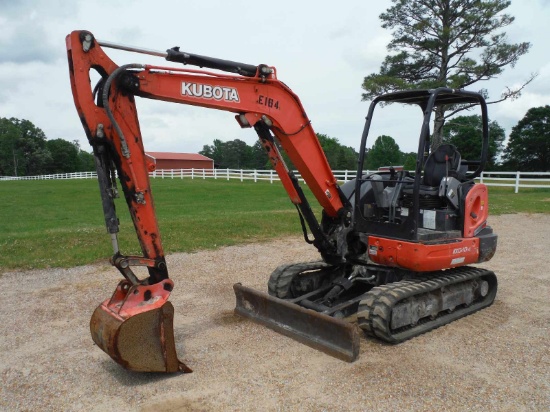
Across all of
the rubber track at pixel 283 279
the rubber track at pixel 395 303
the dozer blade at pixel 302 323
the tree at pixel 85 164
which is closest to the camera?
the dozer blade at pixel 302 323

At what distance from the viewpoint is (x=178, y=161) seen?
2724 inches

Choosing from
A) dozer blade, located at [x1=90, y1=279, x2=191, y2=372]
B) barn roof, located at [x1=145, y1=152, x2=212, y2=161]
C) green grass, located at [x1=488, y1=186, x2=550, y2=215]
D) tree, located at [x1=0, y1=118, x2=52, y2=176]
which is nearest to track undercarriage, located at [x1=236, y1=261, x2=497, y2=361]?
dozer blade, located at [x1=90, y1=279, x2=191, y2=372]

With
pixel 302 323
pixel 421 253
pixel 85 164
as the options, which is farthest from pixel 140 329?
pixel 85 164

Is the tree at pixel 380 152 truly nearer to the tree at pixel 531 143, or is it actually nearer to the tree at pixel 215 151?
the tree at pixel 531 143

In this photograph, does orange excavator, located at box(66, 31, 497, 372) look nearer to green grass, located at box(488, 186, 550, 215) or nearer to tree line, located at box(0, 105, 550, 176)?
tree line, located at box(0, 105, 550, 176)

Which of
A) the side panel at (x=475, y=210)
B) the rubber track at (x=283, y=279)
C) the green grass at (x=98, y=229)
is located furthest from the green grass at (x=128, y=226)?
the side panel at (x=475, y=210)

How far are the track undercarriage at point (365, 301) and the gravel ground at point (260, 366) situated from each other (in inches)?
6.8

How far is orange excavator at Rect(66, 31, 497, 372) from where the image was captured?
14.7 ft

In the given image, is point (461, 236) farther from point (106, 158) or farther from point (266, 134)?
point (106, 158)

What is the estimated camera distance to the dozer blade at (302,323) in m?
4.93

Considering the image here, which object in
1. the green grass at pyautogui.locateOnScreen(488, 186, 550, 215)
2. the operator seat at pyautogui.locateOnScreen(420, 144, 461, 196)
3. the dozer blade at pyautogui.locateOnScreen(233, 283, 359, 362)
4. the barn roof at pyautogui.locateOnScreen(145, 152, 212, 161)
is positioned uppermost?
the barn roof at pyautogui.locateOnScreen(145, 152, 212, 161)

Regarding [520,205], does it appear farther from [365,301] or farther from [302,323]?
[302,323]

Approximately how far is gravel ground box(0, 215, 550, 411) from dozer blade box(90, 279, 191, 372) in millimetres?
203

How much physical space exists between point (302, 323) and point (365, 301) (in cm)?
75
